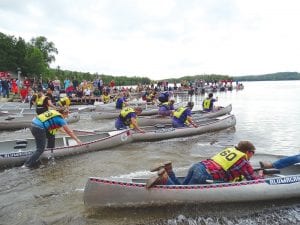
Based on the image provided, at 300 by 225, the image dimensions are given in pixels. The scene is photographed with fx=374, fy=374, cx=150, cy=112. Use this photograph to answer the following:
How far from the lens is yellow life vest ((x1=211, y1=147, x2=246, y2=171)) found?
6.84 meters

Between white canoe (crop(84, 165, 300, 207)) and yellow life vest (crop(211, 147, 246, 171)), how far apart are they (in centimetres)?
39

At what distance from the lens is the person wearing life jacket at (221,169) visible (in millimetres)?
6879

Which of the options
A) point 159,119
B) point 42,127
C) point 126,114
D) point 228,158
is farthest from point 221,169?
point 159,119

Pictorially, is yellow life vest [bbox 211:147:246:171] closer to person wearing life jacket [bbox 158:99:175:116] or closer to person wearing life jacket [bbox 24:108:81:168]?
person wearing life jacket [bbox 24:108:81:168]

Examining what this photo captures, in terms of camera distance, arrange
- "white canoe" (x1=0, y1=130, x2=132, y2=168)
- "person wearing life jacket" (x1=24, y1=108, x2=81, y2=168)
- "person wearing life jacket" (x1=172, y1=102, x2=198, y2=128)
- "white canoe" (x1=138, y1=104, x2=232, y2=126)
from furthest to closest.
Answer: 1. "white canoe" (x1=138, y1=104, x2=232, y2=126)
2. "person wearing life jacket" (x1=172, y1=102, x2=198, y2=128)
3. "white canoe" (x1=0, y1=130, x2=132, y2=168)
4. "person wearing life jacket" (x1=24, y1=108, x2=81, y2=168)

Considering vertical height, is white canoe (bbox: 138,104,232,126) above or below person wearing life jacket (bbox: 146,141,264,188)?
below

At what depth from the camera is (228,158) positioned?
6898 mm

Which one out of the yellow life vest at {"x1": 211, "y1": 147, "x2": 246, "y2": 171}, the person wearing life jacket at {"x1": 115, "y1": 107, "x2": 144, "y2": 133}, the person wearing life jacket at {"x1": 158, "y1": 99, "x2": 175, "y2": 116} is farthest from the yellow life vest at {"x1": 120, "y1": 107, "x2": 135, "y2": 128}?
the yellow life vest at {"x1": 211, "y1": 147, "x2": 246, "y2": 171}

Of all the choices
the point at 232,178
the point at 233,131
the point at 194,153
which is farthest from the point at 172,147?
the point at 232,178

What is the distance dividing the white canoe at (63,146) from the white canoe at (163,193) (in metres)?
4.01

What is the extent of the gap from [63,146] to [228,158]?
20.2ft

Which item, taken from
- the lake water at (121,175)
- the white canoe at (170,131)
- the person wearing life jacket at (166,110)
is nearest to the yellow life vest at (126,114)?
the white canoe at (170,131)

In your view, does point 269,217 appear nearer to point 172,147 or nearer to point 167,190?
point 167,190

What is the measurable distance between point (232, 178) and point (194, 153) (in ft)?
18.0
